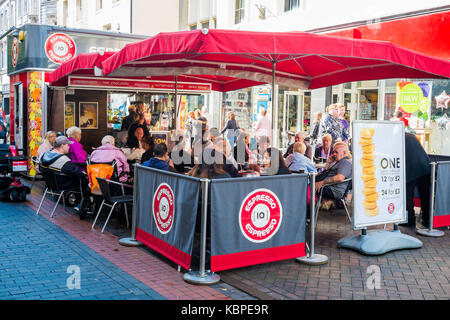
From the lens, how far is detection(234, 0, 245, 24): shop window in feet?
66.4

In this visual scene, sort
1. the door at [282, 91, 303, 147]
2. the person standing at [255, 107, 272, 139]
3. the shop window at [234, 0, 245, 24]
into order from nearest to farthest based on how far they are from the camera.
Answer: the person standing at [255, 107, 272, 139] → the door at [282, 91, 303, 147] → the shop window at [234, 0, 245, 24]

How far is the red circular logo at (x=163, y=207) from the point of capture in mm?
5883

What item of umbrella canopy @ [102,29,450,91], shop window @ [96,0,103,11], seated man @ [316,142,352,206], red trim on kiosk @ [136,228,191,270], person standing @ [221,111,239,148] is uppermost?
shop window @ [96,0,103,11]

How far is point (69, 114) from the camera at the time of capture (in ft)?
46.9

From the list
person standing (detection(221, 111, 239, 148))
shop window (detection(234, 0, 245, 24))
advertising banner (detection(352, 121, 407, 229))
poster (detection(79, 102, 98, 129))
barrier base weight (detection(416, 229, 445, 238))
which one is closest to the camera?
advertising banner (detection(352, 121, 407, 229))

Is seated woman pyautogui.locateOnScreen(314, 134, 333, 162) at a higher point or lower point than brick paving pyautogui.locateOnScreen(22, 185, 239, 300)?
higher

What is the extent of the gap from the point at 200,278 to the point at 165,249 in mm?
801

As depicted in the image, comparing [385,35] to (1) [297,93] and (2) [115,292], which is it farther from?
(2) [115,292]

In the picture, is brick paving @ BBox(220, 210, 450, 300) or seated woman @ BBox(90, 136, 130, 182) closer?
brick paving @ BBox(220, 210, 450, 300)

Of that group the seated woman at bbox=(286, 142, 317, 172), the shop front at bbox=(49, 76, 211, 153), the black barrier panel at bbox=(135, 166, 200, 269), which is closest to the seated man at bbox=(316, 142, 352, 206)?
the seated woman at bbox=(286, 142, 317, 172)

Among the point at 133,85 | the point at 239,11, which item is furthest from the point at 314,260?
the point at 239,11

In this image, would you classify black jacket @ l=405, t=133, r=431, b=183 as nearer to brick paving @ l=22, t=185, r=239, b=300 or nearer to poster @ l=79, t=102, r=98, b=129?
brick paving @ l=22, t=185, r=239, b=300

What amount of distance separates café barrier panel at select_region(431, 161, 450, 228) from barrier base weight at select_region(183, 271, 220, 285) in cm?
400

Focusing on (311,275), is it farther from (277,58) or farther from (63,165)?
(63,165)
